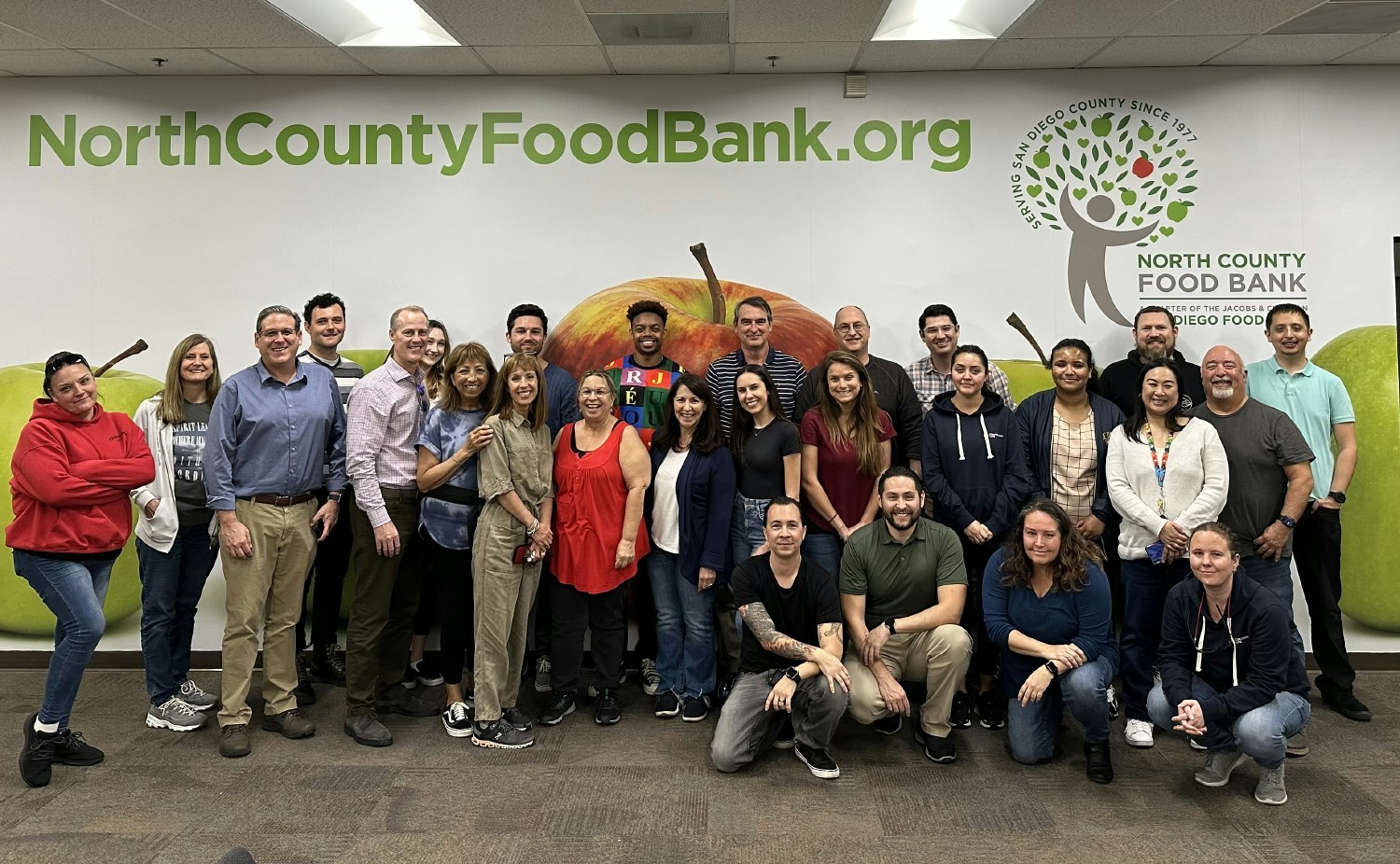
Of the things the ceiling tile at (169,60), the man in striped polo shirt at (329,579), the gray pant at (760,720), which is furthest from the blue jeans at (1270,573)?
the ceiling tile at (169,60)

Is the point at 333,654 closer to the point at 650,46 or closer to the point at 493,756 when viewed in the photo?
the point at 493,756

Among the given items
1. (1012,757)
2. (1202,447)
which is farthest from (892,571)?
(1202,447)

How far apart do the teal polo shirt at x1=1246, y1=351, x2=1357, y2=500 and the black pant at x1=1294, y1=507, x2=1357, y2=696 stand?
125 millimetres

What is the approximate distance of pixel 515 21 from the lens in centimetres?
405

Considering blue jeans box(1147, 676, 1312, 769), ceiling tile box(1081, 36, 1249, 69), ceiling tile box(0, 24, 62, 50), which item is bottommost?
blue jeans box(1147, 676, 1312, 769)

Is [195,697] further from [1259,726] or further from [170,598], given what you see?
[1259,726]

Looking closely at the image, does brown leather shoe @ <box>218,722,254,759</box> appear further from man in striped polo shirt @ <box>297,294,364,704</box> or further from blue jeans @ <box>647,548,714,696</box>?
blue jeans @ <box>647,548,714,696</box>

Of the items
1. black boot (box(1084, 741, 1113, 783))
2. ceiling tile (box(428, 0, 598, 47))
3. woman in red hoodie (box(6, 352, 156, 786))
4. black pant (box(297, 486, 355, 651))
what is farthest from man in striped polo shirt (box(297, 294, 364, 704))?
black boot (box(1084, 741, 1113, 783))

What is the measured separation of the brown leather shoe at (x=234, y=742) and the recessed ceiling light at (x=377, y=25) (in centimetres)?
300

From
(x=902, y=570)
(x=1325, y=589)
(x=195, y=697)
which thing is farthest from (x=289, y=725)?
(x=1325, y=589)

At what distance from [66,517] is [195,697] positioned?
1.08m

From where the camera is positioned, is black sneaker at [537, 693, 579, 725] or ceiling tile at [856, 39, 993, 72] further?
ceiling tile at [856, 39, 993, 72]

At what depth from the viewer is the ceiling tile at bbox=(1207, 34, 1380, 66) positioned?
425 cm

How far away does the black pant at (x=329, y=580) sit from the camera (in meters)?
4.12
